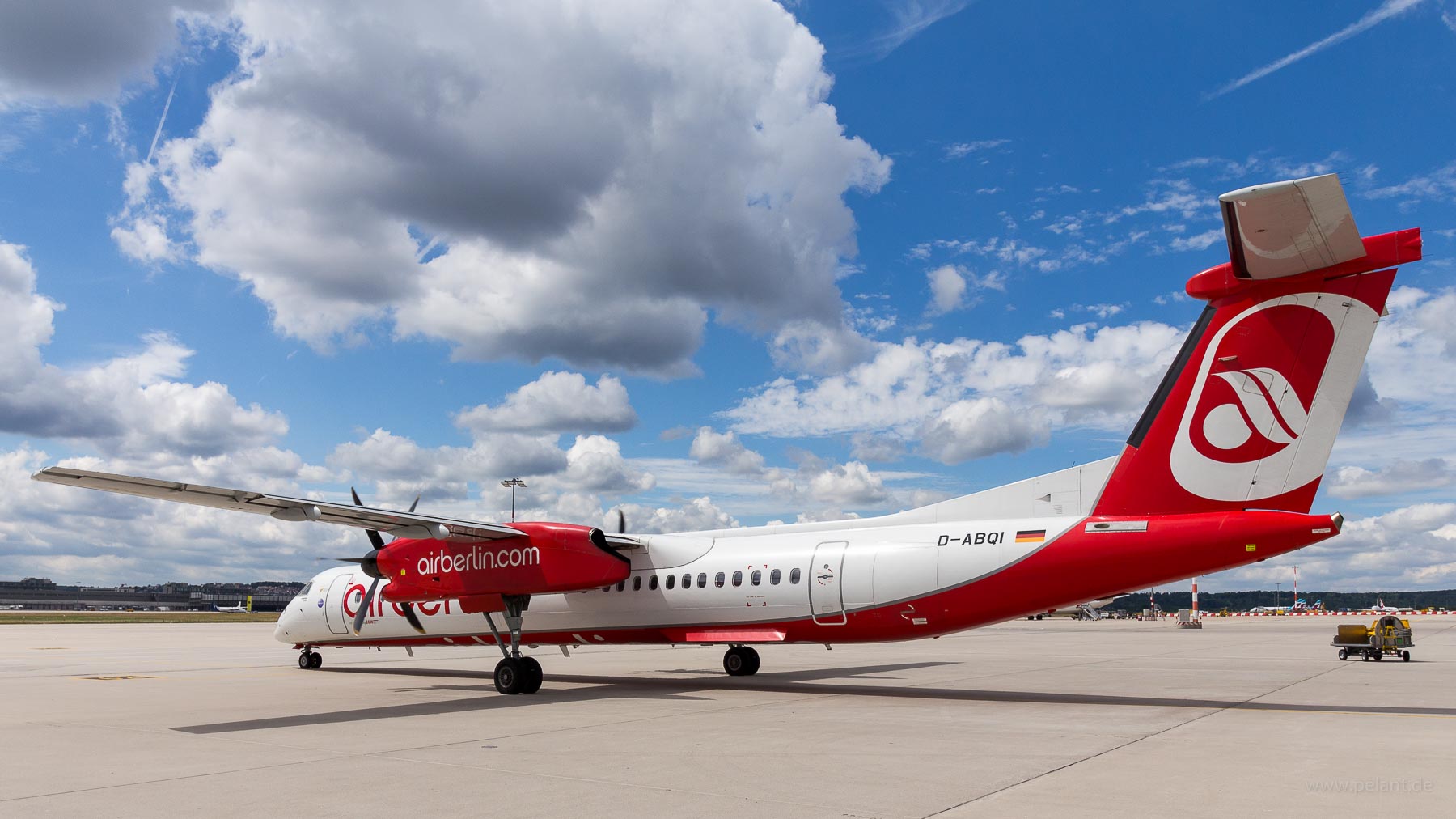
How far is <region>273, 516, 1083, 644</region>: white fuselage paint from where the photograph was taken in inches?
577

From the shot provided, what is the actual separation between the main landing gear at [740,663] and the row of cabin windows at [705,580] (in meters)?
3.02

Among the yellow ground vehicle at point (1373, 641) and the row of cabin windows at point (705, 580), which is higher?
the row of cabin windows at point (705, 580)

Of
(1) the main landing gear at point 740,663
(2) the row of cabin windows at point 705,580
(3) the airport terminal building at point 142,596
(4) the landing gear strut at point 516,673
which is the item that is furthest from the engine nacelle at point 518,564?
(3) the airport terminal building at point 142,596

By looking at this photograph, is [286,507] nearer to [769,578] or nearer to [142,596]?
[769,578]

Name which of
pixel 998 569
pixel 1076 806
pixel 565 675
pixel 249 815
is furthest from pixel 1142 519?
pixel 565 675

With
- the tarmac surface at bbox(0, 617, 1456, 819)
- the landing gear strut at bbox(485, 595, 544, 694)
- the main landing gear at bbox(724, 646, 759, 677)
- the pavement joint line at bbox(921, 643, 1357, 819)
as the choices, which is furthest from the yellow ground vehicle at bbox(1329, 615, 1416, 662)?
the landing gear strut at bbox(485, 595, 544, 694)

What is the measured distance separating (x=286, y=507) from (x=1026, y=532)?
36.9 ft

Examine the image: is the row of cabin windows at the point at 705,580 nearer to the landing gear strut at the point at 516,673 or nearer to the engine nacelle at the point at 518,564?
the engine nacelle at the point at 518,564

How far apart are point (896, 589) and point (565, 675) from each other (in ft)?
30.4

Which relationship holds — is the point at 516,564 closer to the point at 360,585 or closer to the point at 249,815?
the point at 360,585

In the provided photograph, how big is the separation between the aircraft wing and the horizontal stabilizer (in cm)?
1213

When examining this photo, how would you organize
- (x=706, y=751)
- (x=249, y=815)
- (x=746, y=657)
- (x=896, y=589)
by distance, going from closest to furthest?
(x=249, y=815), (x=706, y=751), (x=896, y=589), (x=746, y=657)

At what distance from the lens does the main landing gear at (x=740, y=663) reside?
2020 centimetres

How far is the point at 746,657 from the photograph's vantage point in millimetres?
20281
